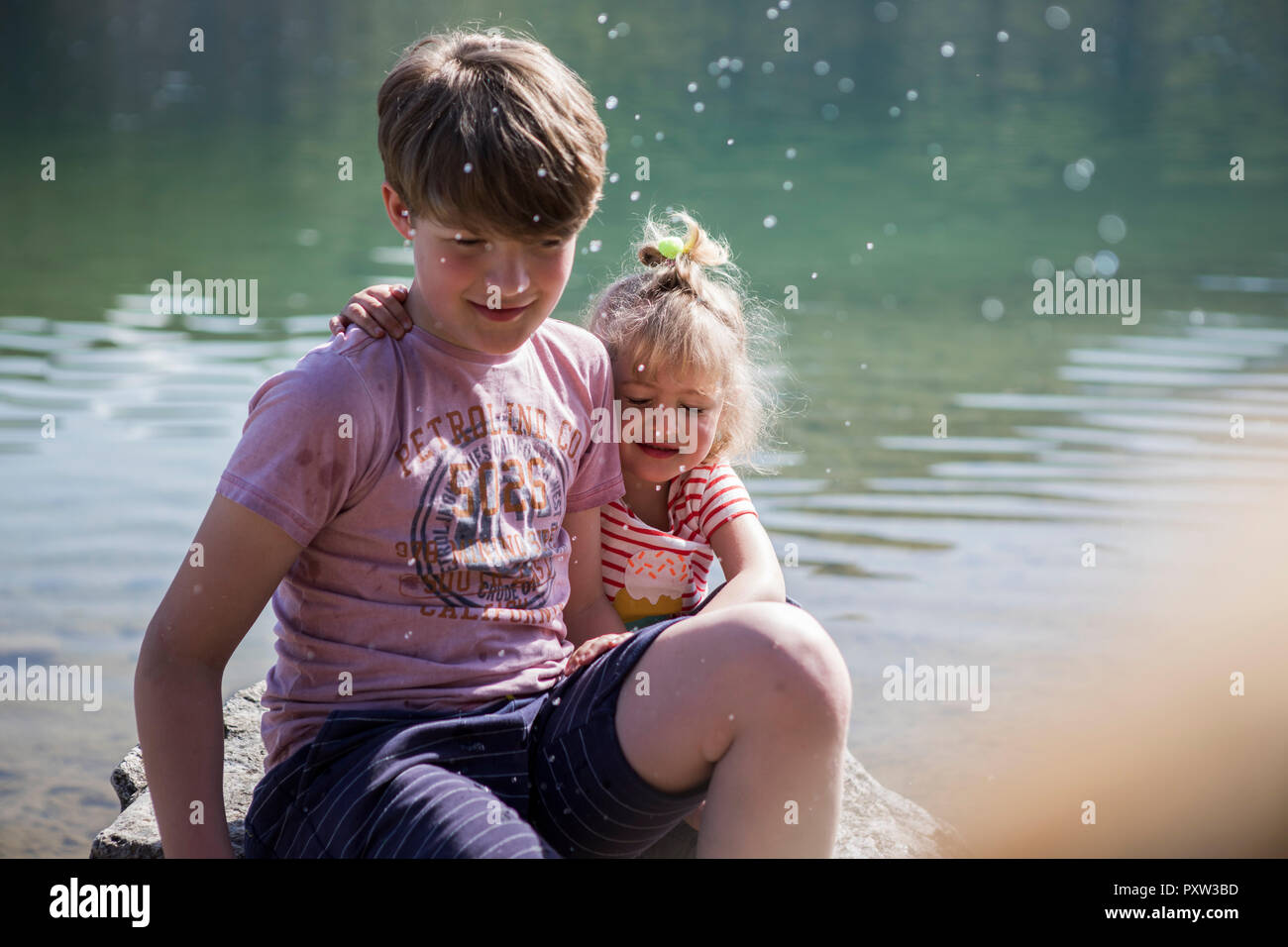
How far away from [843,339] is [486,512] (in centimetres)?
596

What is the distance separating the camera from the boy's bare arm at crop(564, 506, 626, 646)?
2420 mm

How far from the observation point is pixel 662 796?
1991 mm

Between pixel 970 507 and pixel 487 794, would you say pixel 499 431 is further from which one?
pixel 970 507

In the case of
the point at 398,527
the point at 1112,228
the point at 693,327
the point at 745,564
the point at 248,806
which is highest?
the point at 1112,228

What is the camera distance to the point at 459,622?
2082 mm

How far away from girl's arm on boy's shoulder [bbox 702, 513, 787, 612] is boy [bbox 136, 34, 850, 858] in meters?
0.25

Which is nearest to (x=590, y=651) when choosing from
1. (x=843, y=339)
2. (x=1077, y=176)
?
(x=843, y=339)

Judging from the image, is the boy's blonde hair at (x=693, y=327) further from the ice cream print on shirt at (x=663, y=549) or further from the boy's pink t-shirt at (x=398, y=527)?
the boy's pink t-shirt at (x=398, y=527)

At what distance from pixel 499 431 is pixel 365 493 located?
250mm

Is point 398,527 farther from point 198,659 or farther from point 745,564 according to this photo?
point 745,564

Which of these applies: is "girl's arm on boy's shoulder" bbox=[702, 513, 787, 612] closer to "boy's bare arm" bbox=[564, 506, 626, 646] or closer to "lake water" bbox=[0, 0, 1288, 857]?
"boy's bare arm" bbox=[564, 506, 626, 646]

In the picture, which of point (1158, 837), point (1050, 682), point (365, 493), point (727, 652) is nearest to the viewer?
point (727, 652)

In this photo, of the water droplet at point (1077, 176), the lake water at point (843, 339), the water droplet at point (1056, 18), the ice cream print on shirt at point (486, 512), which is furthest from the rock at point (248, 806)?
the water droplet at point (1056, 18)
